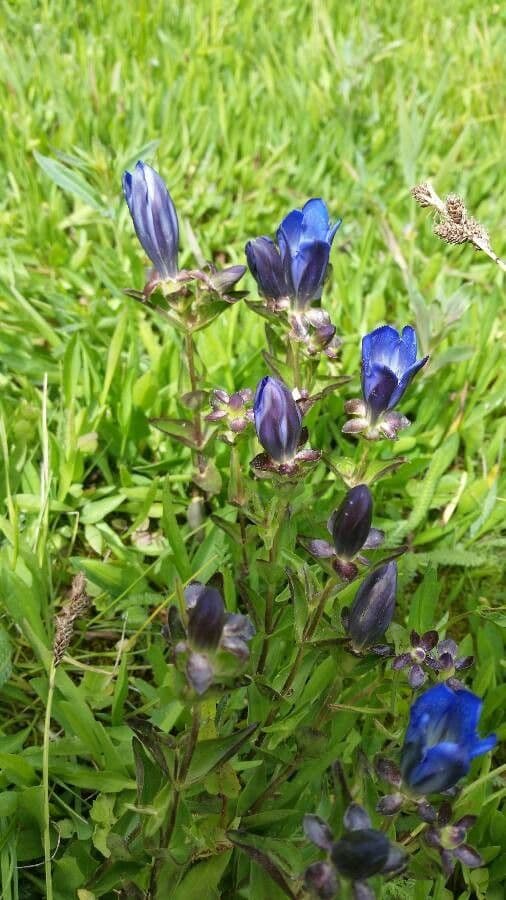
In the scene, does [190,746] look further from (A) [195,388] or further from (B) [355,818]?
(A) [195,388]

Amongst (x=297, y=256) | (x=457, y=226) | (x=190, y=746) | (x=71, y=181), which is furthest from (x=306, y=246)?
(x=71, y=181)

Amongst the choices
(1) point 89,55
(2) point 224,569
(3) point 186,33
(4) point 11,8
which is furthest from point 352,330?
(4) point 11,8

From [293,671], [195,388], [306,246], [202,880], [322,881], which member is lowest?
[202,880]

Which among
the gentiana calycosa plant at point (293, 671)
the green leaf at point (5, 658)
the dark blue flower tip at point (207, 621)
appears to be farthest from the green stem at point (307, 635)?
the green leaf at point (5, 658)

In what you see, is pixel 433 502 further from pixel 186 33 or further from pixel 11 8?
pixel 11 8

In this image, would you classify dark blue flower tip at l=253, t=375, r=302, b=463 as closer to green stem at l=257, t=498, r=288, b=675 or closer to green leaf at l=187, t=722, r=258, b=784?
green stem at l=257, t=498, r=288, b=675

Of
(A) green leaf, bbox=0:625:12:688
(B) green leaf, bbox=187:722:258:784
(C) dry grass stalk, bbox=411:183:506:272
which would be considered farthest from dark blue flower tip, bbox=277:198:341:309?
(A) green leaf, bbox=0:625:12:688
